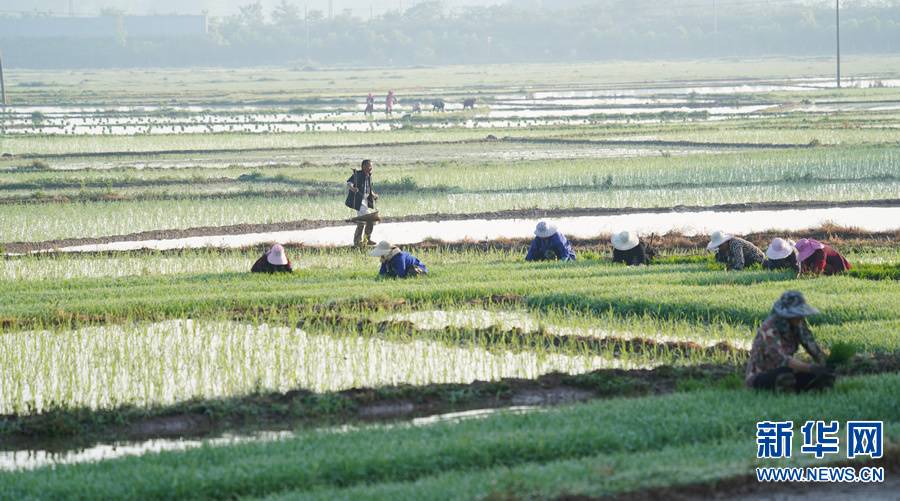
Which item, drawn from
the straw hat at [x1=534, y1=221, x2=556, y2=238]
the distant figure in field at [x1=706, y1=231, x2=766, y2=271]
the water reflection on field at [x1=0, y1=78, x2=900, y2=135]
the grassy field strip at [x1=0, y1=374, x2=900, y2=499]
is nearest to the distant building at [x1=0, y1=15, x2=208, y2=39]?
the water reflection on field at [x1=0, y1=78, x2=900, y2=135]

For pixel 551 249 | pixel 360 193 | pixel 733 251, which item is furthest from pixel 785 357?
pixel 360 193

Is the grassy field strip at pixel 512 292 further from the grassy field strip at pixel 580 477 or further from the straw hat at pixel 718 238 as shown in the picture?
the grassy field strip at pixel 580 477

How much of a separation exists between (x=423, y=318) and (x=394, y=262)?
5.28 ft

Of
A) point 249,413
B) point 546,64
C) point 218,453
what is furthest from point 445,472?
point 546,64

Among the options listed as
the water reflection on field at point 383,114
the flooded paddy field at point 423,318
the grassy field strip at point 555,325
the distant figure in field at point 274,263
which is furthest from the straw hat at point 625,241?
the water reflection on field at point 383,114

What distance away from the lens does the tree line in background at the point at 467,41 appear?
9144cm

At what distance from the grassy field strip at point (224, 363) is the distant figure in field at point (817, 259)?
3.25 meters

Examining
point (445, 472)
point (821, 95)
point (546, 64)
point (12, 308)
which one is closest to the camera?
point (445, 472)

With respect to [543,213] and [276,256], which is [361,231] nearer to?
[276,256]

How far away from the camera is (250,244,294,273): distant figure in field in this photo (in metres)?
11.3

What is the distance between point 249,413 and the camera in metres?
6.56

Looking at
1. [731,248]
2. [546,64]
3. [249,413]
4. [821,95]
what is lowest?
[249,413]

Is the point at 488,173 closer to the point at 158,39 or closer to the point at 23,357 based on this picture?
the point at 23,357

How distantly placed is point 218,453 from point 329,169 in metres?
17.1
